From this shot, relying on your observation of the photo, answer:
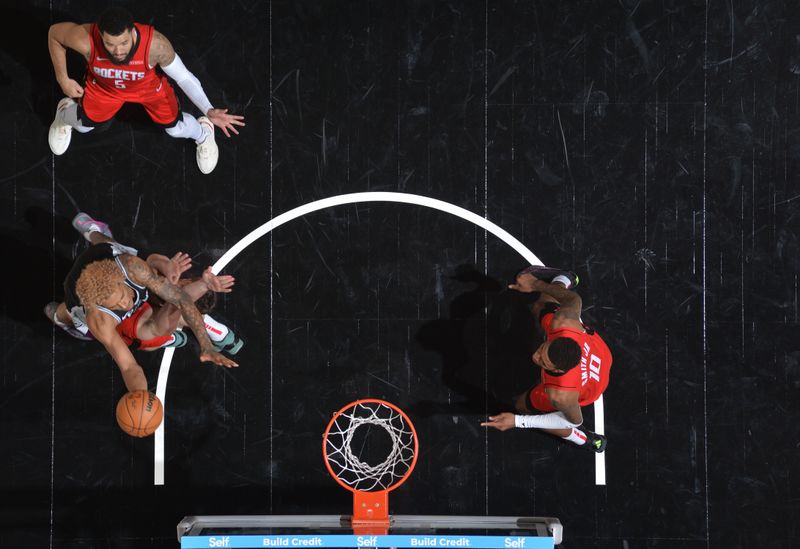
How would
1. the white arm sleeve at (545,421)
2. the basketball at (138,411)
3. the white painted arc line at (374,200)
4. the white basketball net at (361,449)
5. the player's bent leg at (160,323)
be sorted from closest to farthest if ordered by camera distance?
the basketball at (138,411)
the player's bent leg at (160,323)
the white arm sleeve at (545,421)
the white basketball net at (361,449)
the white painted arc line at (374,200)

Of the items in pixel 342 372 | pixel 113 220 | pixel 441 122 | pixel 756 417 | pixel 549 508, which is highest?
pixel 441 122

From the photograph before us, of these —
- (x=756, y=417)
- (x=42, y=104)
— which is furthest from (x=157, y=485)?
(x=756, y=417)

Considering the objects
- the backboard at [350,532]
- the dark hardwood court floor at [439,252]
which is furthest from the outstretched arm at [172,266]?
the backboard at [350,532]

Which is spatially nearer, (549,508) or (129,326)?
(129,326)

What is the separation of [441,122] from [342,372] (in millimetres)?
2534

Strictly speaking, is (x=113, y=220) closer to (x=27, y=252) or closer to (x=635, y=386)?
(x=27, y=252)

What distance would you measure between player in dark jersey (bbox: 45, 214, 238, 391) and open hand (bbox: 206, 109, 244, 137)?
4.57 feet

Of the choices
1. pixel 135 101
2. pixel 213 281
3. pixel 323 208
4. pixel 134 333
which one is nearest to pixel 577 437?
pixel 323 208

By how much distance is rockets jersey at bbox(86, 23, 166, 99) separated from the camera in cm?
551

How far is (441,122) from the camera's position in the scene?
21.6ft

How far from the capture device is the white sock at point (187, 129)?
20.5 ft

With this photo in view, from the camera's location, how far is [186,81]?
5891 mm

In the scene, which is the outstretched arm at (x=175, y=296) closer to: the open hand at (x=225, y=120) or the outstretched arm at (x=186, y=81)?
the outstretched arm at (x=186, y=81)

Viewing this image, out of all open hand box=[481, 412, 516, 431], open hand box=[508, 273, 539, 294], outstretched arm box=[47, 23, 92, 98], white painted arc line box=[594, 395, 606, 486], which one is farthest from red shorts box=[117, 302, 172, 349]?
white painted arc line box=[594, 395, 606, 486]
